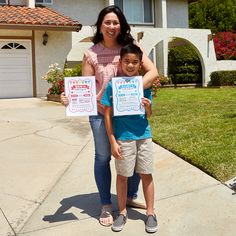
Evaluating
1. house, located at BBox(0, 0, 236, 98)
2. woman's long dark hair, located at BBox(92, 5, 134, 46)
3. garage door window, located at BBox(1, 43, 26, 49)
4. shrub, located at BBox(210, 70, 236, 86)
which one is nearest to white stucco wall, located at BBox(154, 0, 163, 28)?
house, located at BBox(0, 0, 236, 98)

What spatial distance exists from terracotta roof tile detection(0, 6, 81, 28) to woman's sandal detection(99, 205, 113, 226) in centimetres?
1220

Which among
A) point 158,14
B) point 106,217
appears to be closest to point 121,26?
point 106,217

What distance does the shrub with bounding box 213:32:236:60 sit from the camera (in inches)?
1037

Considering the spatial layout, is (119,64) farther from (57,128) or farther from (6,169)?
(57,128)

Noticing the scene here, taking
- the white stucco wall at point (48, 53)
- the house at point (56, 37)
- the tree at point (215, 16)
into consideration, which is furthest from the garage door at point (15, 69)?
the tree at point (215, 16)

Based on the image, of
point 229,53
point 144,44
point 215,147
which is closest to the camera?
point 215,147

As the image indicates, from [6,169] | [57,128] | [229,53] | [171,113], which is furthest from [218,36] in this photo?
[6,169]

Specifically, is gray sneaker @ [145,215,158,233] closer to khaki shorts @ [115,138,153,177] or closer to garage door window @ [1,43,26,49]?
khaki shorts @ [115,138,153,177]

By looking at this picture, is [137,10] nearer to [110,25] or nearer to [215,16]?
[215,16]

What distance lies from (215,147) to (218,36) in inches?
934

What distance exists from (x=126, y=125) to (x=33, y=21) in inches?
490

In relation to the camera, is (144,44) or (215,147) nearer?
(215,147)

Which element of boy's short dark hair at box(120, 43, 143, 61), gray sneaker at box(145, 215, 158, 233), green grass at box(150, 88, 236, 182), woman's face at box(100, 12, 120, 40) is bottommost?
gray sneaker at box(145, 215, 158, 233)

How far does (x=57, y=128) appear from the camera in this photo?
8.55 metres
